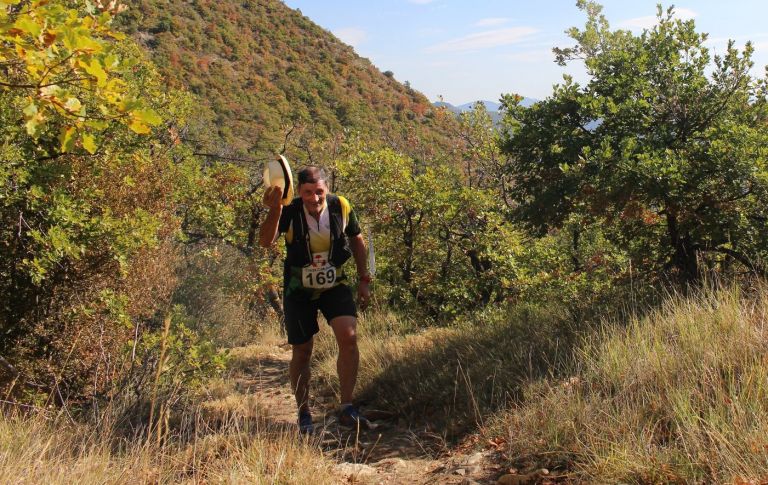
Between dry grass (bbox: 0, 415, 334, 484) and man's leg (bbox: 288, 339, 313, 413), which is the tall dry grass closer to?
dry grass (bbox: 0, 415, 334, 484)

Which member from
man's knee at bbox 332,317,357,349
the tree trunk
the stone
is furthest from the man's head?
the tree trunk

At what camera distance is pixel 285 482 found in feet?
8.50

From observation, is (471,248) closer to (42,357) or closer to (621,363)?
(621,363)

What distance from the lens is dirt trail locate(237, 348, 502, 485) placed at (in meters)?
3.04

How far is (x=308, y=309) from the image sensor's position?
3979mm

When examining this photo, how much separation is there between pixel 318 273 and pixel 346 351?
0.62 m

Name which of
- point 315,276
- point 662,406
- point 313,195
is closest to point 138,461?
point 315,276

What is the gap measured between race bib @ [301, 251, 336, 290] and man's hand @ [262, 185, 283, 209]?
0.50 meters

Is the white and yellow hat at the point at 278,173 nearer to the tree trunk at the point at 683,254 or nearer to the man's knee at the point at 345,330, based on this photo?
the man's knee at the point at 345,330

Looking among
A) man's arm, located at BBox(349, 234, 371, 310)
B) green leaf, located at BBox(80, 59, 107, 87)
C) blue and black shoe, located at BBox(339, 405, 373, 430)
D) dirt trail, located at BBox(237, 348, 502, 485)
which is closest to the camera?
green leaf, located at BBox(80, 59, 107, 87)

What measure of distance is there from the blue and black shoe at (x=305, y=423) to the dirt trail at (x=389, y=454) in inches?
4.4

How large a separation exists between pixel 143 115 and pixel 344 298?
221 centimetres

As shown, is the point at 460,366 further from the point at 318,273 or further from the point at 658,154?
the point at 658,154

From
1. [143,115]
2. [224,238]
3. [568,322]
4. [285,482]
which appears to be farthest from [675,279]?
[224,238]
